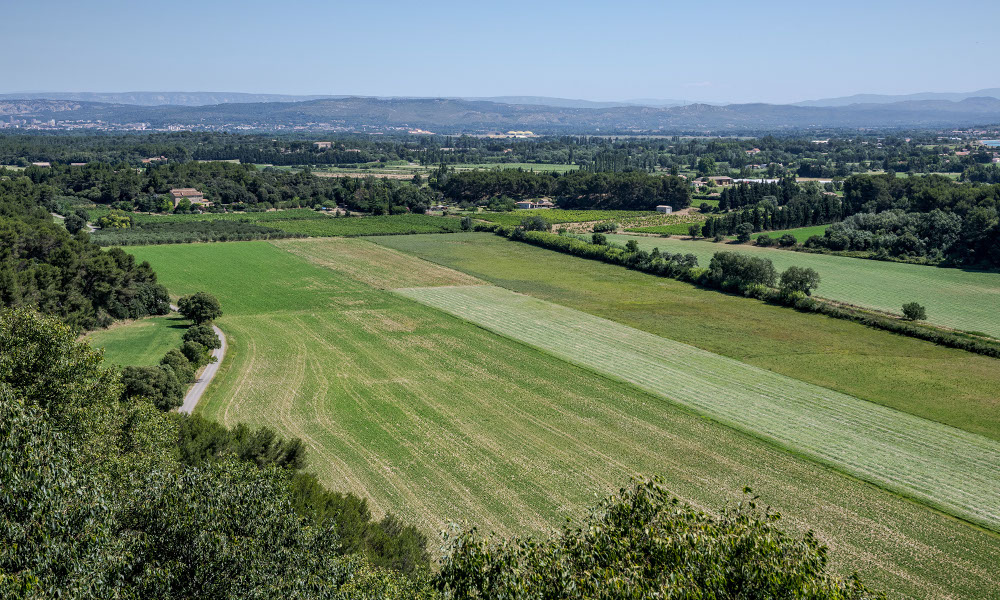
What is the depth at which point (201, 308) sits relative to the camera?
58625 mm

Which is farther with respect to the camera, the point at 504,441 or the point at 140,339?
the point at 140,339

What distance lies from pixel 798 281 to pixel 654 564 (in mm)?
58172

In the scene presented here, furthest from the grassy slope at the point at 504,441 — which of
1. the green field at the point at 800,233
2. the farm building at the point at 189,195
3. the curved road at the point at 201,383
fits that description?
the farm building at the point at 189,195

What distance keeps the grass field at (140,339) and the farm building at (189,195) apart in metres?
80.0

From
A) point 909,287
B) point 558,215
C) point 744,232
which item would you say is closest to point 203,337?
point 909,287

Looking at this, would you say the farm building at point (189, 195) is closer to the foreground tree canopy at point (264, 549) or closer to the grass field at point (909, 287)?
the grass field at point (909, 287)

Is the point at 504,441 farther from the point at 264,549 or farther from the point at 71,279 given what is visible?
the point at 71,279

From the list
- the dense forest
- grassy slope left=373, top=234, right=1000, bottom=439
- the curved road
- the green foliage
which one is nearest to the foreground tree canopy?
the green foliage

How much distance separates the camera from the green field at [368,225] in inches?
4419

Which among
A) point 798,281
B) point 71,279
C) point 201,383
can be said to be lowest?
point 201,383

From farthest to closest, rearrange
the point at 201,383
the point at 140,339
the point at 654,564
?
the point at 140,339 → the point at 201,383 → the point at 654,564

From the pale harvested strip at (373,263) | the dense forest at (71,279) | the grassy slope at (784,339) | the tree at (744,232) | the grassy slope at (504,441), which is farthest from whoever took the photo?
the tree at (744,232)

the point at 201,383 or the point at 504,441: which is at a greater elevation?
the point at 201,383

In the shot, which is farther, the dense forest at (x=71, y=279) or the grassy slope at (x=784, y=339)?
the dense forest at (x=71, y=279)
